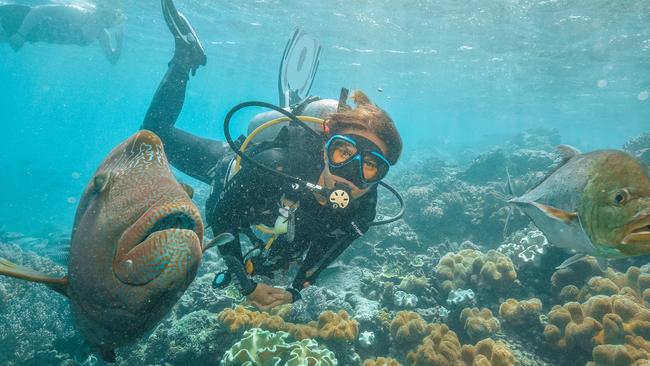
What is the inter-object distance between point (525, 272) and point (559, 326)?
1882mm

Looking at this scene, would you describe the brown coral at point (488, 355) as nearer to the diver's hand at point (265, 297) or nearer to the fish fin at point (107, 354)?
the diver's hand at point (265, 297)

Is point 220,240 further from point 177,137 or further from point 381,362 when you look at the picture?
point 177,137

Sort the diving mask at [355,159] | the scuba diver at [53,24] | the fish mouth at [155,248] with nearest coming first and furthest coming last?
1. the fish mouth at [155,248]
2. the diving mask at [355,159]
3. the scuba diver at [53,24]

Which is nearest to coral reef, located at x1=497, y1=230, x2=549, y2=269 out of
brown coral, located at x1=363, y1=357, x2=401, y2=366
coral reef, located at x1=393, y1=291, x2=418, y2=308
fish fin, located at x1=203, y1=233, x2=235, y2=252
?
coral reef, located at x1=393, y1=291, x2=418, y2=308

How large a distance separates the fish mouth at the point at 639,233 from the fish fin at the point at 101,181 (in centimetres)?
237

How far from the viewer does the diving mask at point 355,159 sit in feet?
12.4

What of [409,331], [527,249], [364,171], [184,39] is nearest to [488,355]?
[409,331]

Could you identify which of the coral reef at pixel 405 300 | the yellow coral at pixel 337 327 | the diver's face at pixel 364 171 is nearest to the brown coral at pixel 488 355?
the yellow coral at pixel 337 327

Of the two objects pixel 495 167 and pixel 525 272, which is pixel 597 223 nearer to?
pixel 525 272

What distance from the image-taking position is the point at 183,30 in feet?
27.1

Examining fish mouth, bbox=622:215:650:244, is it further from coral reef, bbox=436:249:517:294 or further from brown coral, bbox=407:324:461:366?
coral reef, bbox=436:249:517:294

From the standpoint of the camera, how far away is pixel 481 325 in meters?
4.97

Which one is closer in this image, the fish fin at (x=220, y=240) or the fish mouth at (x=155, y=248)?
the fish mouth at (x=155, y=248)

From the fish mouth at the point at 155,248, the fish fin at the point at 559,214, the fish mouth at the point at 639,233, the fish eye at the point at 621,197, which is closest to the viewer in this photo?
the fish mouth at the point at 155,248
